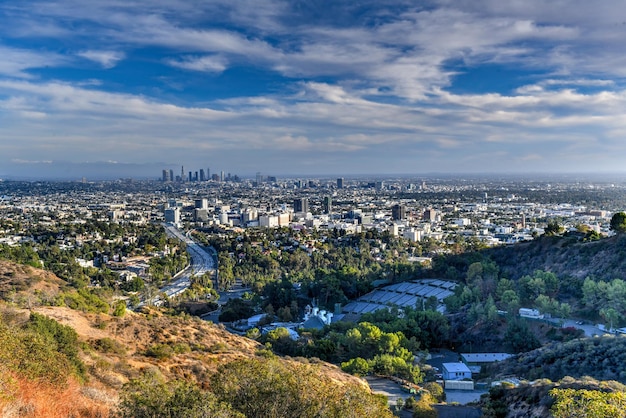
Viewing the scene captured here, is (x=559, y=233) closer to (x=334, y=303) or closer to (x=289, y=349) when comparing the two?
(x=334, y=303)

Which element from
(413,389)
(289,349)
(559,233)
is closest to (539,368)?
(413,389)

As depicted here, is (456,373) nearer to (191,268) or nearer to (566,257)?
(566,257)

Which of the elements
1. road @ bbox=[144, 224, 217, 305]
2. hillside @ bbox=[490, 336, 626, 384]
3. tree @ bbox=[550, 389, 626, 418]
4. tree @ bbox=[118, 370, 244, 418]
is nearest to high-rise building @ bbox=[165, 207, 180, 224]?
road @ bbox=[144, 224, 217, 305]

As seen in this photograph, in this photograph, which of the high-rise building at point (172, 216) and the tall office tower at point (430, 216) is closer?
the tall office tower at point (430, 216)

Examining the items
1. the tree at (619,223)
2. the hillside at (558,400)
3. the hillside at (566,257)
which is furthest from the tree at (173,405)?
the tree at (619,223)

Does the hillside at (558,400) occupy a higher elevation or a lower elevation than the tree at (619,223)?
lower

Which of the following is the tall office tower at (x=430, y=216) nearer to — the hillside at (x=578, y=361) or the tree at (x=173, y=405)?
the hillside at (x=578, y=361)

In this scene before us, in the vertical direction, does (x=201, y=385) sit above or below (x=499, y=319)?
above

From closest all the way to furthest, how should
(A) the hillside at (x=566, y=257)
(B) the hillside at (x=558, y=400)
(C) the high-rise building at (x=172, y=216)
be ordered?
(B) the hillside at (x=558, y=400) → (A) the hillside at (x=566, y=257) → (C) the high-rise building at (x=172, y=216)
